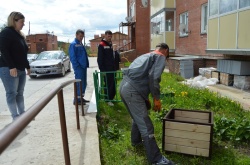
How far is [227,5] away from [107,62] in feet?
18.1

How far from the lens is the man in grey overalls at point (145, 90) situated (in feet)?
10.1

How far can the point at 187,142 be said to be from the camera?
3381 millimetres

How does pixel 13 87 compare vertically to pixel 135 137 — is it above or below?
above

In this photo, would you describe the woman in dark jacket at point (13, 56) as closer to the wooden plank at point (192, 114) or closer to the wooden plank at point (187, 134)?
the wooden plank at point (187, 134)

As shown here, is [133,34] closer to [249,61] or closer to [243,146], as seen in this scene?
[249,61]

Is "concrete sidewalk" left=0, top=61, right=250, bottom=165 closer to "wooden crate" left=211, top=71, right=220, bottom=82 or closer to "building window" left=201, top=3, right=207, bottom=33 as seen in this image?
"wooden crate" left=211, top=71, right=220, bottom=82

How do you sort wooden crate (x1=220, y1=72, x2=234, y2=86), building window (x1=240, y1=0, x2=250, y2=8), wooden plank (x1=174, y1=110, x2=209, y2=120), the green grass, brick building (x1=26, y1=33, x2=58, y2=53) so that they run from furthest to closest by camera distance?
brick building (x1=26, y1=33, x2=58, y2=53) < wooden crate (x1=220, y1=72, x2=234, y2=86) < building window (x1=240, y1=0, x2=250, y2=8) < wooden plank (x1=174, y1=110, x2=209, y2=120) < the green grass

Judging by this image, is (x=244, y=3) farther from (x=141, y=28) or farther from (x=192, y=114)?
(x=141, y=28)

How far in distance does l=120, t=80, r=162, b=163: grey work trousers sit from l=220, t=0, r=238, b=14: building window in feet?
22.5

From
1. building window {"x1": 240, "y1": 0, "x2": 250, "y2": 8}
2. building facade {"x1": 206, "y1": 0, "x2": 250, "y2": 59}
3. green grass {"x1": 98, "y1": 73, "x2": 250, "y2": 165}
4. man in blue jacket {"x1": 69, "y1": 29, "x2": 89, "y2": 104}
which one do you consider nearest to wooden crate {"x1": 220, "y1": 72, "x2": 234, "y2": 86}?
building facade {"x1": 206, "y1": 0, "x2": 250, "y2": 59}

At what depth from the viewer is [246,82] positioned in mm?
8461

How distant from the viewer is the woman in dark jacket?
3943mm

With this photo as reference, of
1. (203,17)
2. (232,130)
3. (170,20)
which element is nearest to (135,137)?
(232,130)

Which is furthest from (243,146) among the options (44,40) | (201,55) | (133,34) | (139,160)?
(44,40)
